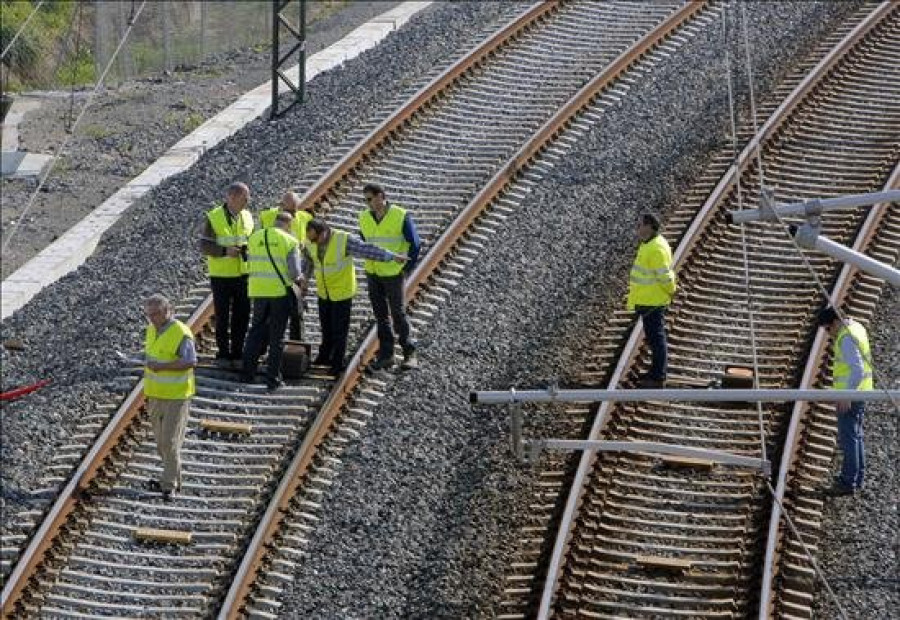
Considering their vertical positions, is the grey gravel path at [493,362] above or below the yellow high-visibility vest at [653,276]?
below

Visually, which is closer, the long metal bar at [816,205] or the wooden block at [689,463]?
the long metal bar at [816,205]

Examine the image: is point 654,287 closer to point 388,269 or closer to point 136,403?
point 388,269

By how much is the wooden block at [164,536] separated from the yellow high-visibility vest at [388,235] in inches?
124

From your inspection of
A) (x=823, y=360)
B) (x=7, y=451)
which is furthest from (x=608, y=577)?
(x=7, y=451)

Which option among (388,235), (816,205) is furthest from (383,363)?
(816,205)

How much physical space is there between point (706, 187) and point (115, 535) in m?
8.00

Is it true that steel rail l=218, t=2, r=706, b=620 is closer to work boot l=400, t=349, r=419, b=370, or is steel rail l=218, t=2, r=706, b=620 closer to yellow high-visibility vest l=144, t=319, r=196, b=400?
work boot l=400, t=349, r=419, b=370

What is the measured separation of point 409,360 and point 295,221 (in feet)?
5.47

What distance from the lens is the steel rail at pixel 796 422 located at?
14.3 meters

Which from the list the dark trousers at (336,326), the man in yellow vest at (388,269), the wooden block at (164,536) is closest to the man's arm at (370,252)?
the man in yellow vest at (388,269)

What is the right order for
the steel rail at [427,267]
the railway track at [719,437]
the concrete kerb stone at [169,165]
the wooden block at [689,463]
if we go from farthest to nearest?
the concrete kerb stone at [169,165]
the wooden block at [689,463]
the steel rail at [427,267]
the railway track at [719,437]

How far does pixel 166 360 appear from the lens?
51.7 ft

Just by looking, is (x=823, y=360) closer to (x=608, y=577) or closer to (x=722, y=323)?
(x=722, y=323)

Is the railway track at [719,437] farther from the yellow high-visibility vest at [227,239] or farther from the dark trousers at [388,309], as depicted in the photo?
the yellow high-visibility vest at [227,239]
